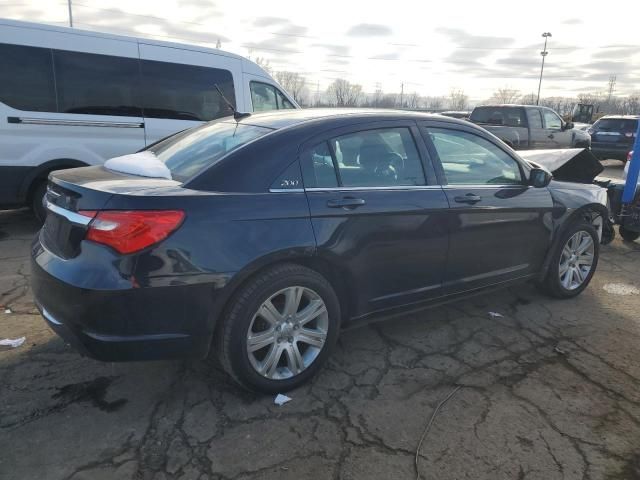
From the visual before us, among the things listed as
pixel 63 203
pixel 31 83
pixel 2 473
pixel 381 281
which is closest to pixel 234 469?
pixel 2 473

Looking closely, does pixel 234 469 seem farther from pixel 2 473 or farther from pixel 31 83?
pixel 31 83

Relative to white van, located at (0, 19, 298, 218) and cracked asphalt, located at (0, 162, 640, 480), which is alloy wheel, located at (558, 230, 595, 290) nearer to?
cracked asphalt, located at (0, 162, 640, 480)

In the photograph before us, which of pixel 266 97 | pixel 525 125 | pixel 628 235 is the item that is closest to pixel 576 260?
pixel 628 235

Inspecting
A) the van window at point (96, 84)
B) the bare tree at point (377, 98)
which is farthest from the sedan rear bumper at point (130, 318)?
the bare tree at point (377, 98)

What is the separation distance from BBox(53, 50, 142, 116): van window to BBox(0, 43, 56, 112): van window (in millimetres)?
105

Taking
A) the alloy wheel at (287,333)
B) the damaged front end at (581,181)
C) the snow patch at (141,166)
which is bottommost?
the alloy wheel at (287,333)

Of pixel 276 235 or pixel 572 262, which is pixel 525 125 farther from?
pixel 276 235

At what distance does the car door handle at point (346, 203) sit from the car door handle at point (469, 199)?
0.83 m

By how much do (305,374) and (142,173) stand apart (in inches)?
61.0

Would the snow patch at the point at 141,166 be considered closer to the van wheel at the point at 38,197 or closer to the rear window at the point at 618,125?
the van wheel at the point at 38,197

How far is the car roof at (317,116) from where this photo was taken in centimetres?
319

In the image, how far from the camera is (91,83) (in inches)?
243

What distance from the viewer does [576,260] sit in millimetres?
4656

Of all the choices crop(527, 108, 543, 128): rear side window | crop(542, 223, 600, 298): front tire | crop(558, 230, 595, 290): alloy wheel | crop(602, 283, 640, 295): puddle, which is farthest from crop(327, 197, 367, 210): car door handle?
crop(527, 108, 543, 128): rear side window
